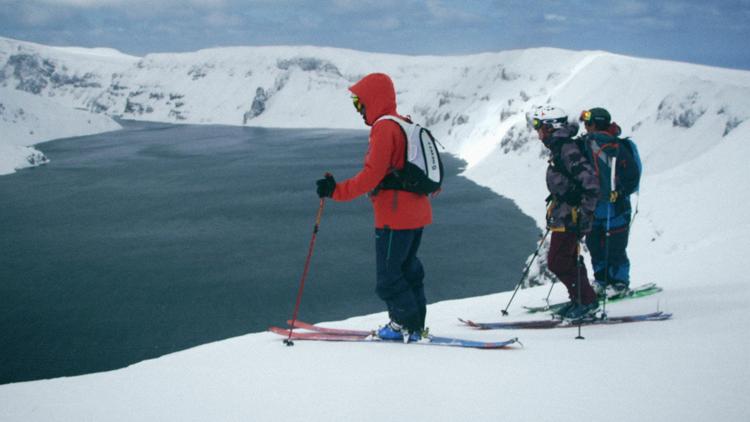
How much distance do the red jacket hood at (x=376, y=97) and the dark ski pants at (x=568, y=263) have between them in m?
2.78

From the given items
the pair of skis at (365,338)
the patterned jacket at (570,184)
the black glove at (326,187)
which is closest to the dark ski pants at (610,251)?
the patterned jacket at (570,184)

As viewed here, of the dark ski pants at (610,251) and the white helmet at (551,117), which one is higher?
the white helmet at (551,117)

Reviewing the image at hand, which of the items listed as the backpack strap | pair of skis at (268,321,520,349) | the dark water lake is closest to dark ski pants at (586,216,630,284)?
pair of skis at (268,321,520,349)

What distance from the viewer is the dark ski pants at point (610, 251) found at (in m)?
7.89

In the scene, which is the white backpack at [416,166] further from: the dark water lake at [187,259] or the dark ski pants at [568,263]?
the dark water lake at [187,259]

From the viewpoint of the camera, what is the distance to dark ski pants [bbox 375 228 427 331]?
224 inches

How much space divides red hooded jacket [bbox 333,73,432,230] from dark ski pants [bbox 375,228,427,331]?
0.13m

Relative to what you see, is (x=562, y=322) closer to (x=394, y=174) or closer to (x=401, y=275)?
(x=401, y=275)

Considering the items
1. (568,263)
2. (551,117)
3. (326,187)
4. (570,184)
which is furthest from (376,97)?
(568,263)

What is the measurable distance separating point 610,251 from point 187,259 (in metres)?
23.5

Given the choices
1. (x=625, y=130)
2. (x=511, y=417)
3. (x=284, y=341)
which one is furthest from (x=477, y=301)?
(x=625, y=130)

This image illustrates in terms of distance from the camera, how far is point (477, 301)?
1125 centimetres

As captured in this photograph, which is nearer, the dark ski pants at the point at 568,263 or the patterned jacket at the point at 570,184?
the patterned jacket at the point at 570,184

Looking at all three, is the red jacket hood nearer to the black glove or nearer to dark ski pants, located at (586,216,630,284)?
the black glove
